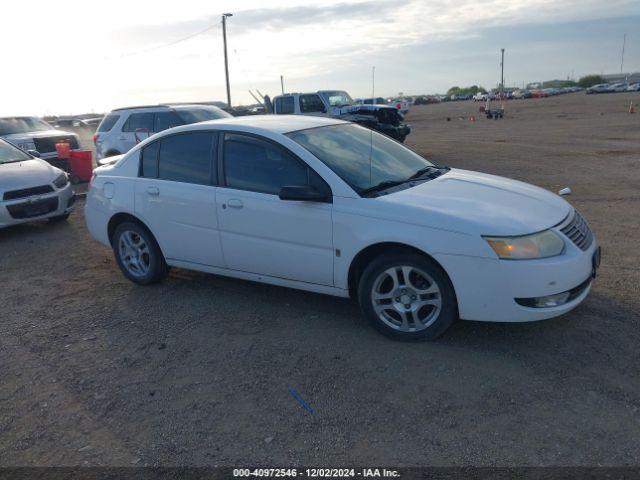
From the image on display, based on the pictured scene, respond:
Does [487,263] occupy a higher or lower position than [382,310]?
higher

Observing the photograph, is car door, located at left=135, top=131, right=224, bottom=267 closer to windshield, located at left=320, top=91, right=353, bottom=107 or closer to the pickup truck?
the pickup truck

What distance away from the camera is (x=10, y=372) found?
13.6 ft

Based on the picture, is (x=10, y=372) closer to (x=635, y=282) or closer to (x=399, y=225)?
(x=399, y=225)

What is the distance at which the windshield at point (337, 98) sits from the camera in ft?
64.5

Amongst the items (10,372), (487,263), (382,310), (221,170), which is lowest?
(10,372)

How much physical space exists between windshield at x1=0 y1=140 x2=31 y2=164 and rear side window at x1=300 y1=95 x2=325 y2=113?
36.7 feet

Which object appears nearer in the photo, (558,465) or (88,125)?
(558,465)

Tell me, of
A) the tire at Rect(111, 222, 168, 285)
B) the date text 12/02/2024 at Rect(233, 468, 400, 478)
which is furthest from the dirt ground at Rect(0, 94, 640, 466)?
the tire at Rect(111, 222, 168, 285)

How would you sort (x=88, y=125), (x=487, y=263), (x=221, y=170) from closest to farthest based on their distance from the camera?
(x=487, y=263)
(x=221, y=170)
(x=88, y=125)

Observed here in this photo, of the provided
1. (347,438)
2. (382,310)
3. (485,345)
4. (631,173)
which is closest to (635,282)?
(485,345)

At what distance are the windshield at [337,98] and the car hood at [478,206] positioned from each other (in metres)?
15.4

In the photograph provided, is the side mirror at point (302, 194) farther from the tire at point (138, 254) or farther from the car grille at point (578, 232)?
the tire at point (138, 254)

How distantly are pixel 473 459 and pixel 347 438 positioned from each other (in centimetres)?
68

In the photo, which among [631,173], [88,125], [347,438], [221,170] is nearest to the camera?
[347,438]
